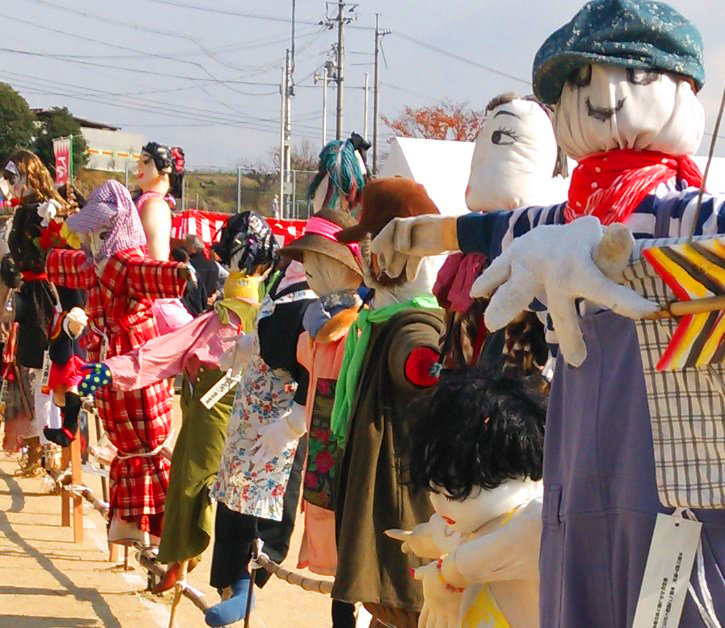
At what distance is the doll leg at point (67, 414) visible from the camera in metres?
5.13

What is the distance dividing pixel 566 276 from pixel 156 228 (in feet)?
12.4

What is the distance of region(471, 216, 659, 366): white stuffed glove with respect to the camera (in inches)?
59.7

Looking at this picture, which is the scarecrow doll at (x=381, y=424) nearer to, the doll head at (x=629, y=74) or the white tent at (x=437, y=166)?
the doll head at (x=629, y=74)

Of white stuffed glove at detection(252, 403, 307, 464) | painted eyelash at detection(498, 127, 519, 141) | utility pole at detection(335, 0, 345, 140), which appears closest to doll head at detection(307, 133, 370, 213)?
white stuffed glove at detection(252, 403, 307, 464)

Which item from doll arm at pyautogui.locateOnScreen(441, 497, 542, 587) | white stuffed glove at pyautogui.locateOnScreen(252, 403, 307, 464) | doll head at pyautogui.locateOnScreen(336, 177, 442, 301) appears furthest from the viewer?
white stuffed glove at pyautogui.locateOnScreen(252, 403, 307, 464)

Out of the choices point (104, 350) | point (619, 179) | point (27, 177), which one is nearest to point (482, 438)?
point (619, 179)

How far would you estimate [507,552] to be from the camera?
6.91 feet

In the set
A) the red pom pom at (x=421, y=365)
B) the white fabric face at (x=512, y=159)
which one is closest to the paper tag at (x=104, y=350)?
the red pom pom at (x=421, y=365)

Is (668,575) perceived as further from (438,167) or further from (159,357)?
(438,167)

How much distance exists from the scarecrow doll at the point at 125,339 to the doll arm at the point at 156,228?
130mm

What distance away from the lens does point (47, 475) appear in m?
7.34

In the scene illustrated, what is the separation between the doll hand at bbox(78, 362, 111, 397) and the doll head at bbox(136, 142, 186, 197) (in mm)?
1283

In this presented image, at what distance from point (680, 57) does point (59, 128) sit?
33.8m

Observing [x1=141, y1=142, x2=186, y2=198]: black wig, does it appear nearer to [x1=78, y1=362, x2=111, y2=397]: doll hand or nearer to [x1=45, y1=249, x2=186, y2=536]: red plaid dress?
[x1=45, y1=249, x2=186, y2=536]: red plaid dress
